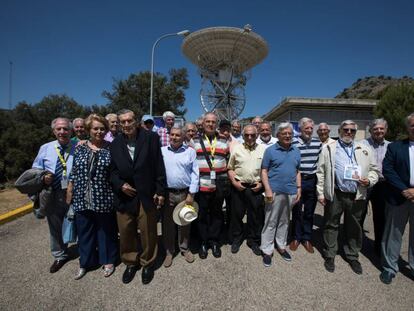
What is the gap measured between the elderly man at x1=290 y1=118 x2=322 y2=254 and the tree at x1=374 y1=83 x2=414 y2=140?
1165 centimetres

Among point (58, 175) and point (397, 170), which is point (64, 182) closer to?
point (58, 175)

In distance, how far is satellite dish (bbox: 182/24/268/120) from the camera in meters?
19.7

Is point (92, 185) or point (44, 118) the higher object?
point (44, 118)

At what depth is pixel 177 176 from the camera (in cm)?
304

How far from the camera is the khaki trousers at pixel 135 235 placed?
2754mm

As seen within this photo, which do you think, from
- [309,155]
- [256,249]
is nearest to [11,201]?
[256,249]

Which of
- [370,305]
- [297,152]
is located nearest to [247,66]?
[297,152]

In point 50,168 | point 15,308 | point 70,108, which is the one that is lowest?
point 15,308

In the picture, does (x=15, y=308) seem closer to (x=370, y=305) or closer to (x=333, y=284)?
(x=333, y=284)

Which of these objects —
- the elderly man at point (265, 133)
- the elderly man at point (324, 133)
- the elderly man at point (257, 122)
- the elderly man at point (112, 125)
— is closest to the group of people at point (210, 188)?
the elderly man at point (324, 133)

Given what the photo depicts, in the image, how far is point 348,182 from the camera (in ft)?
9.87

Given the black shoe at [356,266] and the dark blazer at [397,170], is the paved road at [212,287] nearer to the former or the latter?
the black shoe at [356,266]

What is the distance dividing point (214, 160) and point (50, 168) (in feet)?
7.55

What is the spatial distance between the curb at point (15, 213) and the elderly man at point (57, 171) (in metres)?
2.35
